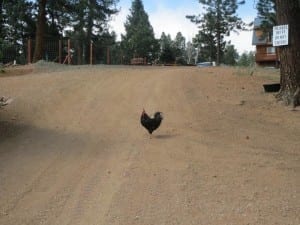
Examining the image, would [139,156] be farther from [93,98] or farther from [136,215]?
[93,98]

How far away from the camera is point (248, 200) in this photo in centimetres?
698

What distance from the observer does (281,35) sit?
13.1m

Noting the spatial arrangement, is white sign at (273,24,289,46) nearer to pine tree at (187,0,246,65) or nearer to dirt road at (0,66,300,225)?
dirt road at (0,66,300,225)

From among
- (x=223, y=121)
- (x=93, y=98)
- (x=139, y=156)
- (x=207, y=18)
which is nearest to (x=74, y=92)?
(x=93, y=98)

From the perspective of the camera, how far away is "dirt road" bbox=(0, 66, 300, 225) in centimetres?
679

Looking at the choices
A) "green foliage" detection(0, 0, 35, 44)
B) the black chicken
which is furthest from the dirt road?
"green foliage" detection(0, 0, 35, 44)

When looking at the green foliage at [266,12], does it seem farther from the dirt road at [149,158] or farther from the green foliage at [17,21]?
the dirt road at [149,158]

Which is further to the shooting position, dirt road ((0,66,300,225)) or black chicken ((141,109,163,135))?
black chicken ((141,109,163,135))

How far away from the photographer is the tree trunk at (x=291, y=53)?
12.9 m

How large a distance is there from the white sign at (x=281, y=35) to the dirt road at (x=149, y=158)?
4.83ft

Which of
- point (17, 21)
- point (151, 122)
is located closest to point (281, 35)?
point (151, 122)

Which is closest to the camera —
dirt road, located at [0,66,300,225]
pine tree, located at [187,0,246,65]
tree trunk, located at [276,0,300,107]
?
dirt road, located at [0,66,300,225]

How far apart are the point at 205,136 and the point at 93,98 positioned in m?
4.90

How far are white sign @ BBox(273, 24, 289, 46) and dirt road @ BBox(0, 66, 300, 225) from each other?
57.9 inches
